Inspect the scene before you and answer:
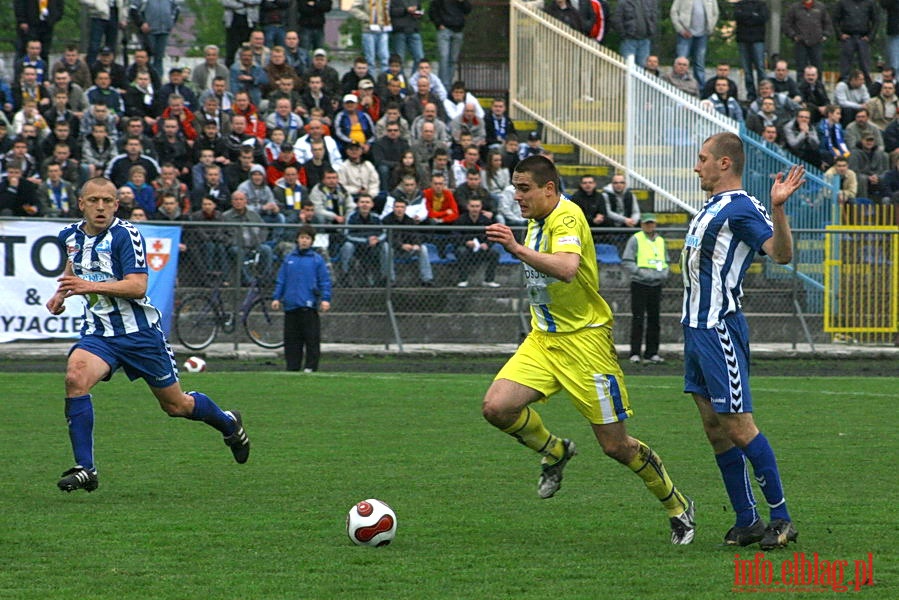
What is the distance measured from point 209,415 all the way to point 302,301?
26.2ft

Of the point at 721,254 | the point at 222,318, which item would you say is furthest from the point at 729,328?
the point at 222,318

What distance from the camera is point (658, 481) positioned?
7359 millimetres

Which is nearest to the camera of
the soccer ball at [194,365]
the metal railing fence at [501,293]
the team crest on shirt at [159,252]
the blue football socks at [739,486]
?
the blue football socks at [739,486]

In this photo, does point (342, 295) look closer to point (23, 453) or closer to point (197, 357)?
point (197, 357)

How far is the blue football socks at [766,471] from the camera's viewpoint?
697cm

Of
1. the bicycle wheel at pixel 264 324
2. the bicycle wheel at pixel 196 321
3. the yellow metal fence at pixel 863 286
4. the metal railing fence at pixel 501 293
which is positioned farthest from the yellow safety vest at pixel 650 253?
the bicycle wheel at pixel 196 321

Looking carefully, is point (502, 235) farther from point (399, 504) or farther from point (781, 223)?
point (399, 504)

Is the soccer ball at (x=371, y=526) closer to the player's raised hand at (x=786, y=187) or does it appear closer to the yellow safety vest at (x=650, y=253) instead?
the player's raised hand at (x=786, y=187)

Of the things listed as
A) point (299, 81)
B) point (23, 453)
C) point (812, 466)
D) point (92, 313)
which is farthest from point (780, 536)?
point (299, 81)

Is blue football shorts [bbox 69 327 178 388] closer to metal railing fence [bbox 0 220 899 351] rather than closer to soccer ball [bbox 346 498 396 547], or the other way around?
soccer ball [bbox 346 498 396 547]

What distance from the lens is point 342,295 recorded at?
19234 millimetres

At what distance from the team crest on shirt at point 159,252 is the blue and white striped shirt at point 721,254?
12.4 metres

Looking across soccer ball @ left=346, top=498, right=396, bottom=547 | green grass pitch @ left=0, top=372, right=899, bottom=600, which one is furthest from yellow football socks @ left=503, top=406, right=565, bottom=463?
soccer ball @ left=346, top=498, right=396, bottom=547

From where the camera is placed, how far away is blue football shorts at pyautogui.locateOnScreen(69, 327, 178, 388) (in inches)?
348
